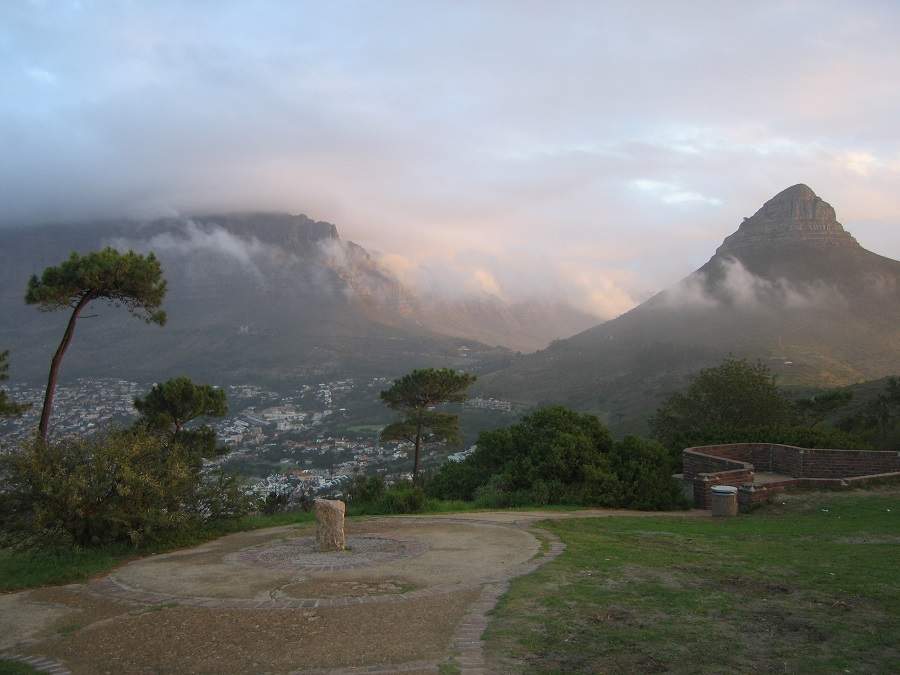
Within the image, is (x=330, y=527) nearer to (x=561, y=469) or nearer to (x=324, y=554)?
(x=324, y=554)

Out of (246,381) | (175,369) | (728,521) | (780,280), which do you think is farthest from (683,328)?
(728,521)

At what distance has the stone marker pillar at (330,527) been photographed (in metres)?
11.0

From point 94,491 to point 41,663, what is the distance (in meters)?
5.57

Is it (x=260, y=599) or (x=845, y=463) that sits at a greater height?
(x=845, y=463)

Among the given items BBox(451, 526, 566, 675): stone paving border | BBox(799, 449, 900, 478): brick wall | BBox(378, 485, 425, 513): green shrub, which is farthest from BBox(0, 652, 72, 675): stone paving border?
BBox(799, 449, 900, 478): brick wall

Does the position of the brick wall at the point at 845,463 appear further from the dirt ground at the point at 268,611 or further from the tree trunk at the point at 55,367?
the tree trunk at the point at 55,367

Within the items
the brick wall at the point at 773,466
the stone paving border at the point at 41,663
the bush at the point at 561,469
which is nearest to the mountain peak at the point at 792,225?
the brick wall at the point at 773,466

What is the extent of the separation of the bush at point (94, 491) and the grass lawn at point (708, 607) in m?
7.18

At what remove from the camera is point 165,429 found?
861 inches

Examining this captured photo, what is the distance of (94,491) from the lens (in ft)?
37.0

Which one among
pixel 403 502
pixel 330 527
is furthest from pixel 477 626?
pixel 403 502

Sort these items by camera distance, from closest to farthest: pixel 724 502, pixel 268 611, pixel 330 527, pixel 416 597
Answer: pixel 268 611, pixel 416 597, pixel 330 527, pixel 724 502

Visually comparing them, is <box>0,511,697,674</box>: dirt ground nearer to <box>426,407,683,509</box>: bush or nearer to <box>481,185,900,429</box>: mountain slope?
<box>426,407,683,509</box>: bush

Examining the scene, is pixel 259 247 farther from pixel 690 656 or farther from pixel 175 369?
pixel 690 656
